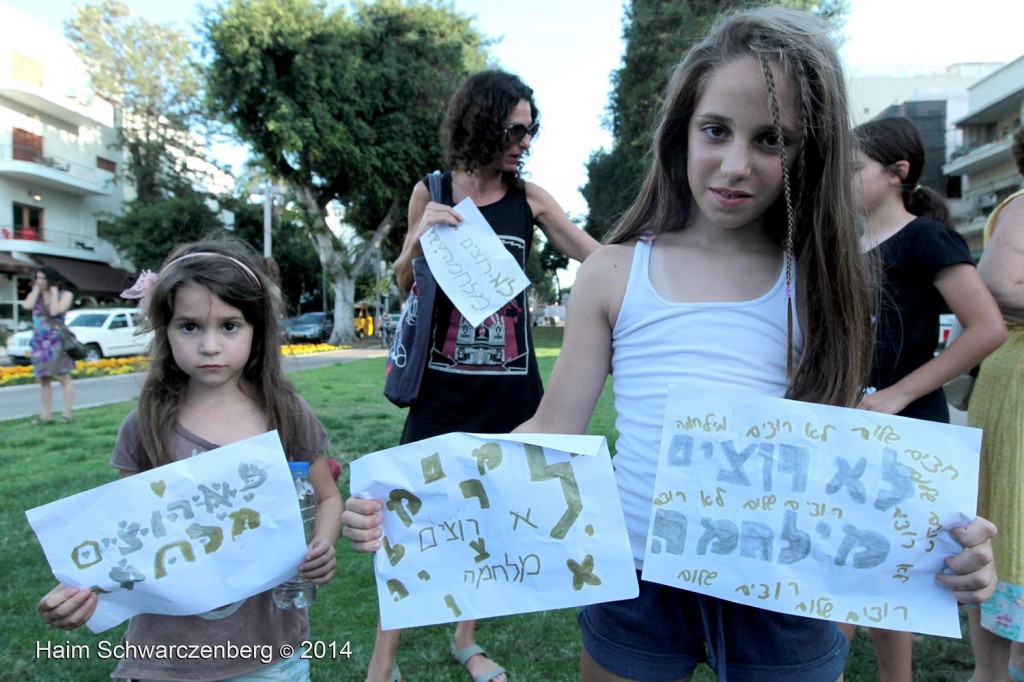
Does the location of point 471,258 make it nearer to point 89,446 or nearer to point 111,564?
point 111,564

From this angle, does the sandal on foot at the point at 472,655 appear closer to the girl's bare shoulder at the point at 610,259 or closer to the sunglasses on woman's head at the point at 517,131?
the girl's bare shoulder at the point at 610,259

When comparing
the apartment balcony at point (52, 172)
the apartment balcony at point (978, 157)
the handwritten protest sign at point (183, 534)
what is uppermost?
the apartment balcony at point (978, 157)

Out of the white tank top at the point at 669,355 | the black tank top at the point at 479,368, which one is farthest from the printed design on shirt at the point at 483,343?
the white tank top at the point at 669,355

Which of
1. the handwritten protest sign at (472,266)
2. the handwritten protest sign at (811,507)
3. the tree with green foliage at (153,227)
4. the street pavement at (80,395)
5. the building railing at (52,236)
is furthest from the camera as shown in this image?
the tree with green foliage at (153,227)

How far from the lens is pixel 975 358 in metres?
1.80

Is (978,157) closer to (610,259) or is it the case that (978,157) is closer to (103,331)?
(103,331)

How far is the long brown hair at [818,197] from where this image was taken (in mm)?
1174

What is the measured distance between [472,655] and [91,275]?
32506 millimetres

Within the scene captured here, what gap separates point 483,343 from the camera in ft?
7.35

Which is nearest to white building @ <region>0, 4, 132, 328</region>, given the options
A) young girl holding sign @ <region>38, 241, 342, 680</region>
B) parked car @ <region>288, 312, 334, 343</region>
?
parked car @ <region>288, 312, 334, 343</region>

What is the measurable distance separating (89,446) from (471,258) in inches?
214

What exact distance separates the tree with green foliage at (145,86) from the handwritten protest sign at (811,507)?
33.3 metres

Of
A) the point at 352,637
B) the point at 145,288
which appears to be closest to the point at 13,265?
the point at 352,637

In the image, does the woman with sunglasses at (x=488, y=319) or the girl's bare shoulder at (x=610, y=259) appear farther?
the woman with sunglasses at (x=488, y=319)
